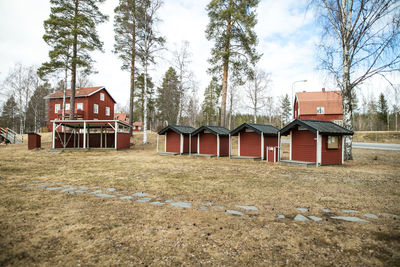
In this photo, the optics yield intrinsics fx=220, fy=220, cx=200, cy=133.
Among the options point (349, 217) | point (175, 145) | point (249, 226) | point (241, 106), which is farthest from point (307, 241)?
point (241, 106)

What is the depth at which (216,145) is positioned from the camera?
53.4ft

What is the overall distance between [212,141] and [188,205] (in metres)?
11.7

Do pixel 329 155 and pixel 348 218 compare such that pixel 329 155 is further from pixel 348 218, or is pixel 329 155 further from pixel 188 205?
pixel 188 205

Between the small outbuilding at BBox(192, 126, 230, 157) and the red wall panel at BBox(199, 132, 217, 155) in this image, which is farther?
the red wall panel at BBox(199, 132, 217, 155)

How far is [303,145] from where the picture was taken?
484 inches

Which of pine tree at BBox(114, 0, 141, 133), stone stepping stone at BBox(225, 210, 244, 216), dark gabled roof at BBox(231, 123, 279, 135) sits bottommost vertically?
stone stepping stone at BBox(225, 210, 244, 216)

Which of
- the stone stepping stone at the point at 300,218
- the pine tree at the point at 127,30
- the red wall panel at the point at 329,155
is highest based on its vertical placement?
the pine tree at the point at 127,30

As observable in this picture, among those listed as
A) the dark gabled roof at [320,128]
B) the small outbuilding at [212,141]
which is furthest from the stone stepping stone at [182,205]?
the small outbuilding at [212,141]

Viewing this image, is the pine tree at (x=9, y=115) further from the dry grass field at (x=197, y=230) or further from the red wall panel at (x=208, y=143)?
the dry grass field at (x=197, y=230)

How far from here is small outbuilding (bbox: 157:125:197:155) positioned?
682 inches

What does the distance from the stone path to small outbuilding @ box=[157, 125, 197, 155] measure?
36.1ft

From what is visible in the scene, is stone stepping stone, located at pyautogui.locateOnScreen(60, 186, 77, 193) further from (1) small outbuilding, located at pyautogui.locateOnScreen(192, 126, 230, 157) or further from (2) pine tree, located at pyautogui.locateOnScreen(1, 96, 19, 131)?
(2) pine tree, located at pyautogui.locateOnScreen(1, 96, 19, 131)

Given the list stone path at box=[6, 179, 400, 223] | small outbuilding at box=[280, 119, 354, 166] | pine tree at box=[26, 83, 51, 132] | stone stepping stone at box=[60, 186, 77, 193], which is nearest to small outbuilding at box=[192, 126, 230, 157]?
small outbuilding at box=[280, 119, 354, 166]

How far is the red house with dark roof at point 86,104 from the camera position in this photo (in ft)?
107
